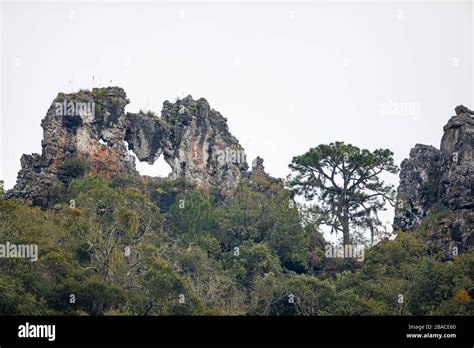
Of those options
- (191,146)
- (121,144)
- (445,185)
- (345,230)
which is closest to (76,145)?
(121,144)

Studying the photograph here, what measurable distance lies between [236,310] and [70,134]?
16.4 metres

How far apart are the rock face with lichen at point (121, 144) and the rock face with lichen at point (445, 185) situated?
951cm

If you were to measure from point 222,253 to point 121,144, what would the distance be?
9.09m

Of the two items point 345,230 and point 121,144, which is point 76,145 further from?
point 345,230

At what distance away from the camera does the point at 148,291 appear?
151 ft

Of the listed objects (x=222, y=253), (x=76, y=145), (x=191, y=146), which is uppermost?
(x=191, y=146)

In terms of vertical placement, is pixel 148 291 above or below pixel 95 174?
below

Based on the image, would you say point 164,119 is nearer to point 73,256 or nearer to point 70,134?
point 70,134

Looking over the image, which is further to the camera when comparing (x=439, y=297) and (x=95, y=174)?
(x=95, y=174)

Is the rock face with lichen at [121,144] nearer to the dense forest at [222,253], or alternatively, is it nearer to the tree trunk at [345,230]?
the dense forest at [222,253]

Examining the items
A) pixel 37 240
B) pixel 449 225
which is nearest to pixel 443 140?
pixel 449 225

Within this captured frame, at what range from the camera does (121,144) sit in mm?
62625

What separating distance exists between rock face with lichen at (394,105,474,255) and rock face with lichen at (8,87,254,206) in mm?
9507
